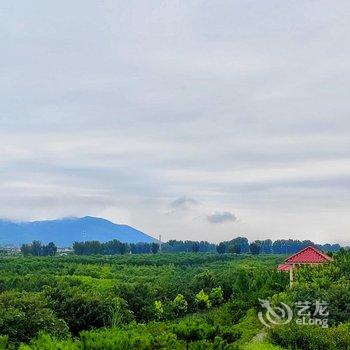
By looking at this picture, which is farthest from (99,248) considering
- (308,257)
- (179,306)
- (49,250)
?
(308,257)

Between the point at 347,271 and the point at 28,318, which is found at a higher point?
the point at 347,271

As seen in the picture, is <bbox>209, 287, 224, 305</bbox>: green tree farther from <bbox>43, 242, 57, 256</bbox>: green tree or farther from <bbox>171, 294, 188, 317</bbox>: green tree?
<bbox>43, 242, 57, 256</bbox>: green tree

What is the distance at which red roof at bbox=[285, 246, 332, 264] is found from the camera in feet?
96.0

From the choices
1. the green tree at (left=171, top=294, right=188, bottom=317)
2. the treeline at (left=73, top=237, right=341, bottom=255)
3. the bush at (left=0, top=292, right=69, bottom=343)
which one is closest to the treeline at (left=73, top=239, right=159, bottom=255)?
the treeline at (left=73, top=237, right=341, bottom=255)

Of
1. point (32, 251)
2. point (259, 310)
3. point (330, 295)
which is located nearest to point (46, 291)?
point (259, 310)

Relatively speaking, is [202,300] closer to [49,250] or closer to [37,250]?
[49,250]

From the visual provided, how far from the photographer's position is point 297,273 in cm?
2761

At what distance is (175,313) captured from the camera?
38.8 meters

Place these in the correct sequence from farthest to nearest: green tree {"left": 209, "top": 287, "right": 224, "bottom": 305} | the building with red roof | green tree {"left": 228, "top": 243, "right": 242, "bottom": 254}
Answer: green tree {"left": 228, "top": 243, "right": 242, "bottom": 254}, green tree {"left": 209, "top": 287, "right": 224, "bottom": 305}, the building with red roof

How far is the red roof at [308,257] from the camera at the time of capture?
2927 centimetres

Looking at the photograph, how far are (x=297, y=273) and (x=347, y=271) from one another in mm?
2300

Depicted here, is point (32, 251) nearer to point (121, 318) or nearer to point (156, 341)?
point (121, 318)

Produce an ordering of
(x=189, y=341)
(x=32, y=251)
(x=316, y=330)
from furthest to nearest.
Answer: (x=32, y=251) → (x=316, y=330) → (x=189, y=341)

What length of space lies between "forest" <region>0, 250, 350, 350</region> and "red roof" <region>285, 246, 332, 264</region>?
0.80m
